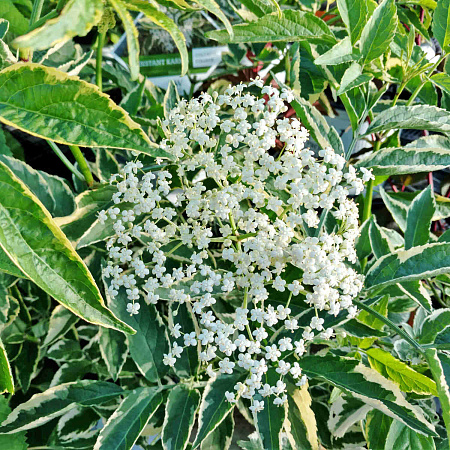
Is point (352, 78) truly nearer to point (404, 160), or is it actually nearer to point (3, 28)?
point (404, 160)

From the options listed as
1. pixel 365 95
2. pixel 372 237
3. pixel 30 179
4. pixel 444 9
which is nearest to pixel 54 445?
pixel 30 179

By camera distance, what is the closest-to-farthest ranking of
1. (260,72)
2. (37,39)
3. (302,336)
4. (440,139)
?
1. (37,39)
2. (302,336)
3. (440,139)
4. (260,72)

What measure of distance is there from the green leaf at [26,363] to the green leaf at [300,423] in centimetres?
38

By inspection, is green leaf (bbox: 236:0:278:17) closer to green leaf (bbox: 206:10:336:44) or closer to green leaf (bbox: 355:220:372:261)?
green leaf (bbox: 206:10:336:44)

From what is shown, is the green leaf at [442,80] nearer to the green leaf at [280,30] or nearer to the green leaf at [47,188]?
the green leaf at [280,30]

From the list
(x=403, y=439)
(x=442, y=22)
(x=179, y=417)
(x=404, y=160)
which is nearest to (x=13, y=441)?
(x=179, y=417)

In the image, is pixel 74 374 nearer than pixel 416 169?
No

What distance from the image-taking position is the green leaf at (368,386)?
16.3 inches

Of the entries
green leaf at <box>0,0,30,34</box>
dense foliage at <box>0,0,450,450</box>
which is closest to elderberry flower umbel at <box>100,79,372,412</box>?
dense foliage at <box>0,0,450,450</box>

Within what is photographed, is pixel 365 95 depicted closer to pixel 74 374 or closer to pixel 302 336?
pixel 302 336

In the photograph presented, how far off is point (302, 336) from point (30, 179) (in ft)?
1.15

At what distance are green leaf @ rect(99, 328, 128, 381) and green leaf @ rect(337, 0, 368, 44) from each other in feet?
1.37

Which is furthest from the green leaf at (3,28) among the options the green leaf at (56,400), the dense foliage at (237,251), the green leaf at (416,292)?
the green leaf at (416,292)

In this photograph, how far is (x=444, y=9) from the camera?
49 cm
